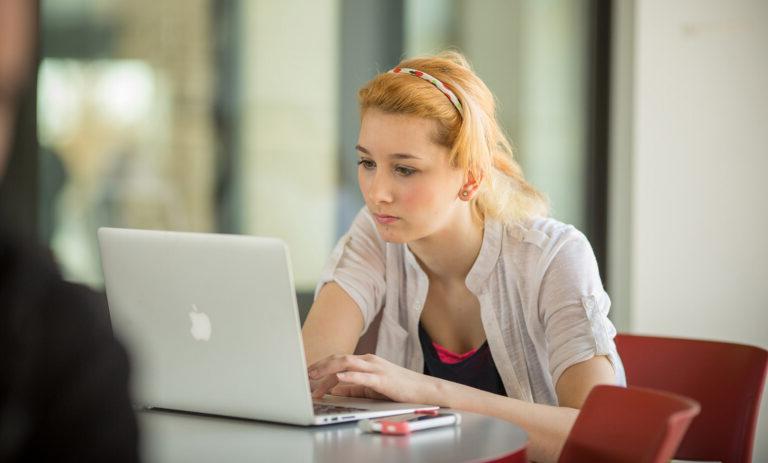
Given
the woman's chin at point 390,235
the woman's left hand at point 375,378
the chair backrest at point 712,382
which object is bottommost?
the chair backrest at point 712,382

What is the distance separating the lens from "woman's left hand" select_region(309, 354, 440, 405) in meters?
1.76

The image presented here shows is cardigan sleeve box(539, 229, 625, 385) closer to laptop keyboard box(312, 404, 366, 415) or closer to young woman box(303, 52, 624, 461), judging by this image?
young woman box(303, 52, 624, 461)

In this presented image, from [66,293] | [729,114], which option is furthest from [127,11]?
[66,293]

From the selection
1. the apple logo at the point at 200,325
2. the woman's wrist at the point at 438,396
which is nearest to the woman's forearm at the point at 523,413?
the woman's wrist at the point at 438,396

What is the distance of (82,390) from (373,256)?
1.81 metres

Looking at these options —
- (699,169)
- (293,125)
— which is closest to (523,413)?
(293,125)

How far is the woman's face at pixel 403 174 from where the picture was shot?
2.19 m

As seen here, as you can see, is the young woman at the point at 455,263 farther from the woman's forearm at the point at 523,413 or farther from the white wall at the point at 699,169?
the white wall at the point at 699,169

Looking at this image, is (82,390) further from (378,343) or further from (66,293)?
(378,343)

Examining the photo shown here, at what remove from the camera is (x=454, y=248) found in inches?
92.3

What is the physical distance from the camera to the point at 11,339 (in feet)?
1.99

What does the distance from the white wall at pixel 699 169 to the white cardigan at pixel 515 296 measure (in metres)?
2.59

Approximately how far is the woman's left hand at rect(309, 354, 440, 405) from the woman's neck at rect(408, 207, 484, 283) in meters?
0.56

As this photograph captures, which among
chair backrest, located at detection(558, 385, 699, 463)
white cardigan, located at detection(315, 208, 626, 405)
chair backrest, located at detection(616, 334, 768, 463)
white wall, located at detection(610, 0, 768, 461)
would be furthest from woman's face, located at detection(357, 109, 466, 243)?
white wall, located at detection(610, 0, 768, 461)
